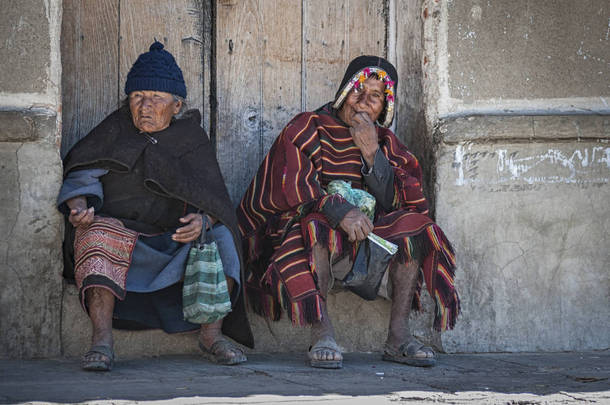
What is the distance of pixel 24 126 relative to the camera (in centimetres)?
426

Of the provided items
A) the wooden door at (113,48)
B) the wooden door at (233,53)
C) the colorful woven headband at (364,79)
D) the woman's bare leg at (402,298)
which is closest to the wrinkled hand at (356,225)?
the woman's bare leg at (402,298)

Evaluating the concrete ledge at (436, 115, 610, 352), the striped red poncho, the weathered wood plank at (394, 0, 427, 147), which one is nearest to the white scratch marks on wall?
the concrete ledge at (436, 115, 610, 352)

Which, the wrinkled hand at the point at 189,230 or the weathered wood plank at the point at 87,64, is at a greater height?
the weathered wood plank at the point at 87,64

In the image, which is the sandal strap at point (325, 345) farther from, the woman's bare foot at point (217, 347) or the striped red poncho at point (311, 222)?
the woman's bare foot at point (217, 347)

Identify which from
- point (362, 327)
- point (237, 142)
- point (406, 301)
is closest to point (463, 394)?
point (406, 301)

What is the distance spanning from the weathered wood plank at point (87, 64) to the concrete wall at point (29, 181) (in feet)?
1.88

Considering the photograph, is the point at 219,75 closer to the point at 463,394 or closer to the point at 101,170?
the point at 101,170

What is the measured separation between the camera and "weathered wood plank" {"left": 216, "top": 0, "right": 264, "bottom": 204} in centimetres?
526

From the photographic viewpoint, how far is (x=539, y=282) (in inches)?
192

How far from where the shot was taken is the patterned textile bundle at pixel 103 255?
13.1ft

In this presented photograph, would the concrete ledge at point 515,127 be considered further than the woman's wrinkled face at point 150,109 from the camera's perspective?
Yes

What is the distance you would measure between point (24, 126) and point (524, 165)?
2.71 m

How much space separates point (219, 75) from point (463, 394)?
2661 mm

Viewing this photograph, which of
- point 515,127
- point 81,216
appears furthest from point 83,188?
point 515,127
